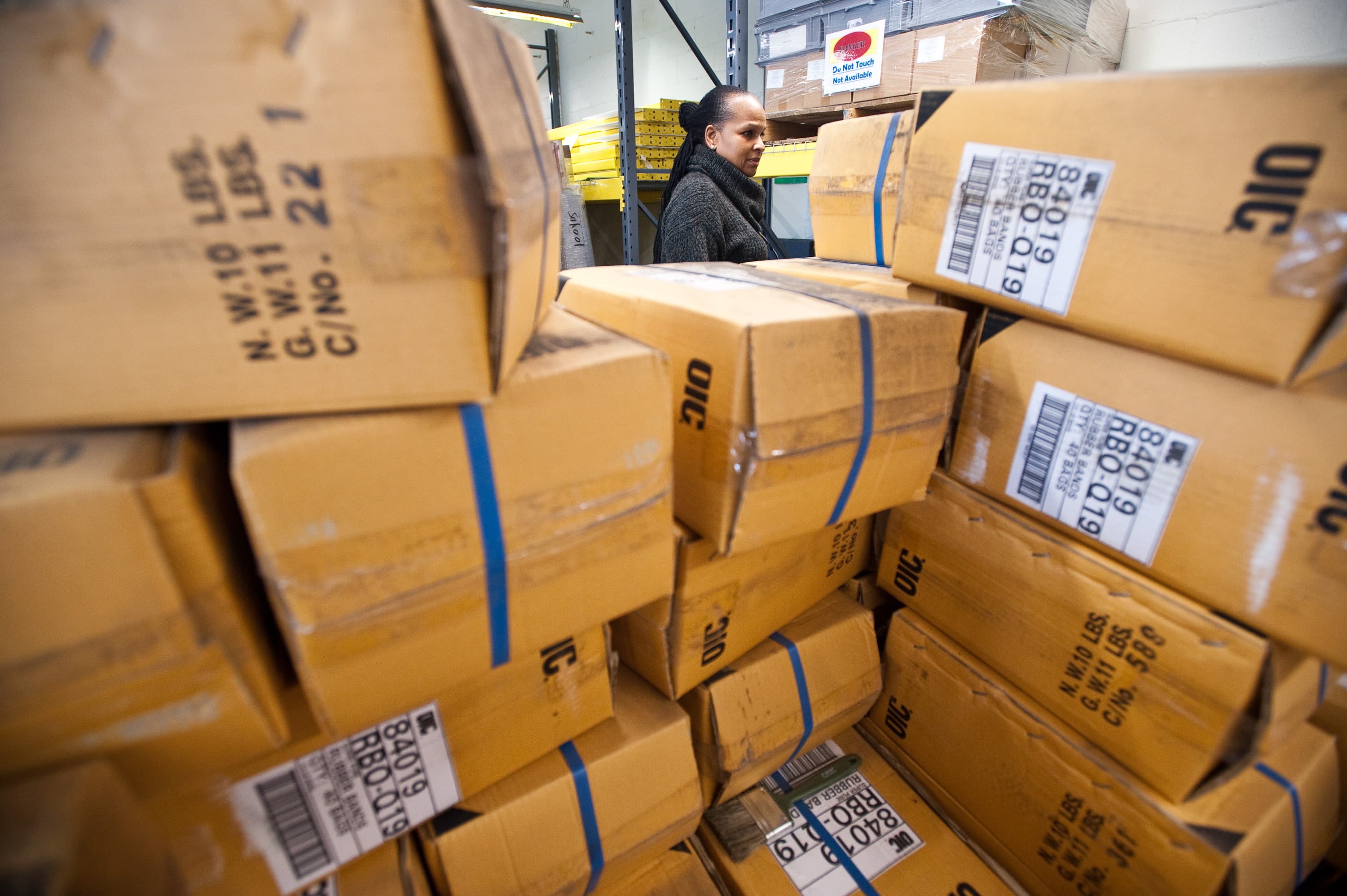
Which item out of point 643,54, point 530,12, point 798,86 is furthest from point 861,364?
point 643,54

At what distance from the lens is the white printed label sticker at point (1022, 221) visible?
2.34 ft

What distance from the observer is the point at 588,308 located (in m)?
0.97

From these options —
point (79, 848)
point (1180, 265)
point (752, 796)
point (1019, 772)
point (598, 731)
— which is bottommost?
point (752, 796)

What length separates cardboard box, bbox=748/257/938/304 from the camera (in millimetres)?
953

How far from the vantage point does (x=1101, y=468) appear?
77 cm

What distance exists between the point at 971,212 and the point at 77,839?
3.56 ft

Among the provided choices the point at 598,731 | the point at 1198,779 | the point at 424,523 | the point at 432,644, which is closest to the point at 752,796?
the point at 598,731

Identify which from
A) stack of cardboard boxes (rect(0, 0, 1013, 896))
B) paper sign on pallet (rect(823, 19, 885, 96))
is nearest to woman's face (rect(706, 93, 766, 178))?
paper sign on pallet (rect(823, 19, 885, 96))

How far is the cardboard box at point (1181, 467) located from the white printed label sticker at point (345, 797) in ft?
2.78

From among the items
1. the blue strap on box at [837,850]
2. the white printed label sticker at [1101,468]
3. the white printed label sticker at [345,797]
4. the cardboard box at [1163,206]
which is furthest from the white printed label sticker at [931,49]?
the white printed label sticker at [345,797]

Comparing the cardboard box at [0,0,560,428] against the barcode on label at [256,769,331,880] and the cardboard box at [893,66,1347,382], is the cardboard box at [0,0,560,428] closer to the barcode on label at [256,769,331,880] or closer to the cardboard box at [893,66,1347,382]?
the barcode on label at [256,769,331,880]

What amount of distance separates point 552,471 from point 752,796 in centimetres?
81

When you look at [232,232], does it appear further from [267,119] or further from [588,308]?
[588,308]

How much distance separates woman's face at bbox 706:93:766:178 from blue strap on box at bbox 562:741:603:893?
176 centimetres
